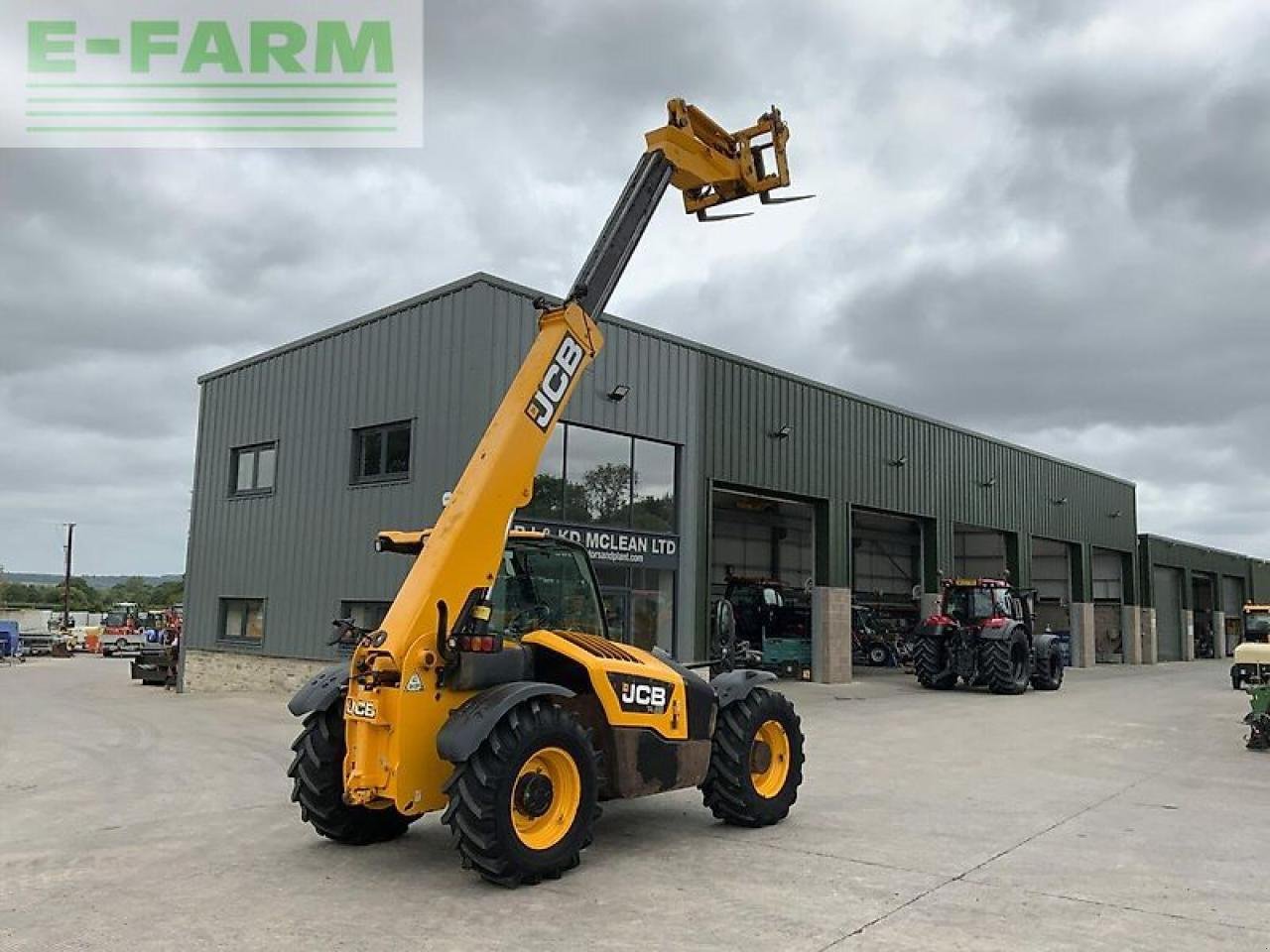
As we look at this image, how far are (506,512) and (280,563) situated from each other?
14.2 m

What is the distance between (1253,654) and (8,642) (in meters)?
40.2

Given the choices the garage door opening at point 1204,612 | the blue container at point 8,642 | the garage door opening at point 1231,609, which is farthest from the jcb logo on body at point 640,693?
the garage door opening at point 1231,609

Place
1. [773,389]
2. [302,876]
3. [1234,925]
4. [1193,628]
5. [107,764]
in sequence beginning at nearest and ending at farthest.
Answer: [1234,925] < [302,876] < [107,764] < [773,389] < [1193,628]

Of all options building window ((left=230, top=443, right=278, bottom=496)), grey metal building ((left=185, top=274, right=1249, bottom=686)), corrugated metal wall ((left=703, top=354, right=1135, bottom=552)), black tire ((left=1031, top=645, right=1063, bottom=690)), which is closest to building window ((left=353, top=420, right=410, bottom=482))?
grey metal building ((left=185, top=274, right=1249, bottom=686))

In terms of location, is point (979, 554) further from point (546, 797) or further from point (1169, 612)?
point (546, 797)

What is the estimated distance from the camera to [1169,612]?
48.8 m

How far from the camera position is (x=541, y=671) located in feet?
23.6

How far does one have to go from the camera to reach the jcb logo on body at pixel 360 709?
6152 millimetres

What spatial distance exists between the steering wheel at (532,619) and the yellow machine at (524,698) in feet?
0.04

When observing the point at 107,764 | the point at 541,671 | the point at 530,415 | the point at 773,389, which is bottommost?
the point at 107,764

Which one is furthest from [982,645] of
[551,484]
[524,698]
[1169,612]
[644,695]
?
[1169,612]

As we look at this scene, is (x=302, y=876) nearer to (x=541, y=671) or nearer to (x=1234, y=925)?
(x=541, y=671)

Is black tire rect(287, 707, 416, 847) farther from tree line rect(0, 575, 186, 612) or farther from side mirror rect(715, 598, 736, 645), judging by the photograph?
tree line rect(0, 575, 186, 612)

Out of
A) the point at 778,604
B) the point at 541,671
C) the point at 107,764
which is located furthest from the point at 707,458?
the point at 541,671
